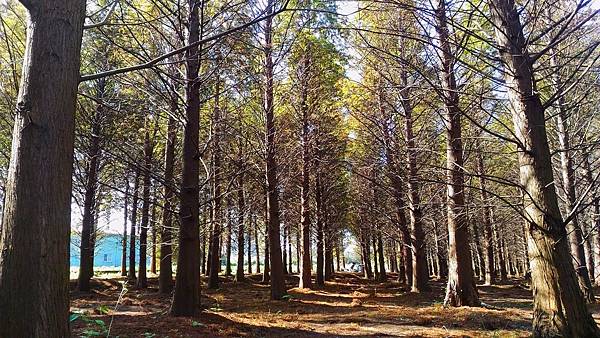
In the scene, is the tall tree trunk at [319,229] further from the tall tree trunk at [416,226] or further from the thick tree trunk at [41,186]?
the thick tree trunk at [41,186]

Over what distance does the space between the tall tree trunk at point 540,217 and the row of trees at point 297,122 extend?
2cm

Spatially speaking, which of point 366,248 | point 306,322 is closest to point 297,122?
point 306,322

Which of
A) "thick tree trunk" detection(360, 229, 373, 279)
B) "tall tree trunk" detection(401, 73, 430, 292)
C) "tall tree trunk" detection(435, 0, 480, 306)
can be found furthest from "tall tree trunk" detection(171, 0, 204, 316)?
"thick tree trunk" detection(360, 229, 373, 279)

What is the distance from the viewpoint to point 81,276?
44.7ft

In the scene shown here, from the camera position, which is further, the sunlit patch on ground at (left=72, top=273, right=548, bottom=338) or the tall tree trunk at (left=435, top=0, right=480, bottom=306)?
the tall tree trunk at (left=435, top=0, right=480, bottom=306)

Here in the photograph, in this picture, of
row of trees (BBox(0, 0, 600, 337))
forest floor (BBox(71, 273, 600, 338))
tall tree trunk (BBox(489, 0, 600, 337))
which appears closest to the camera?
row of trees (BBox(0, 0, 600, 337))

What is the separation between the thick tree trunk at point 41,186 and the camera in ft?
6.85

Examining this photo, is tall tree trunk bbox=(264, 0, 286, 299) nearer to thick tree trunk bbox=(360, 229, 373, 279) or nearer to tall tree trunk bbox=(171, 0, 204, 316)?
tall tree trunk bbox=(171, 0, 204, 316)

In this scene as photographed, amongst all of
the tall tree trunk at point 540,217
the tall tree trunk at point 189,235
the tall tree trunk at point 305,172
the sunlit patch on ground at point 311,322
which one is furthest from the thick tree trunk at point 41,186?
the tall tree trunk at point 305,172

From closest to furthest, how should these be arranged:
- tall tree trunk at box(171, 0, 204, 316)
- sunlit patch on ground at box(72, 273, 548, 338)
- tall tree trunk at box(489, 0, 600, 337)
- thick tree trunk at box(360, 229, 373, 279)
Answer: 1. tall tree trunk at box(489, 0, 600, 337)
2. sunlit patch on ground at box(72, 273, 548, 338)
3. tall tree trunk at box(171, 0, 204, 316)
4. thick tree trunk at box(360, 229, 373, 279)

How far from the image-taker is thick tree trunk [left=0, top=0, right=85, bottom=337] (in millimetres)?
2088

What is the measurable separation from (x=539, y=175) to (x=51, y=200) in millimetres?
3821

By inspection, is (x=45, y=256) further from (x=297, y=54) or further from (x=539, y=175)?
(x=297, y=54)

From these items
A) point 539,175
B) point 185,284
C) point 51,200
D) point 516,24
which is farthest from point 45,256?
point 185,284
